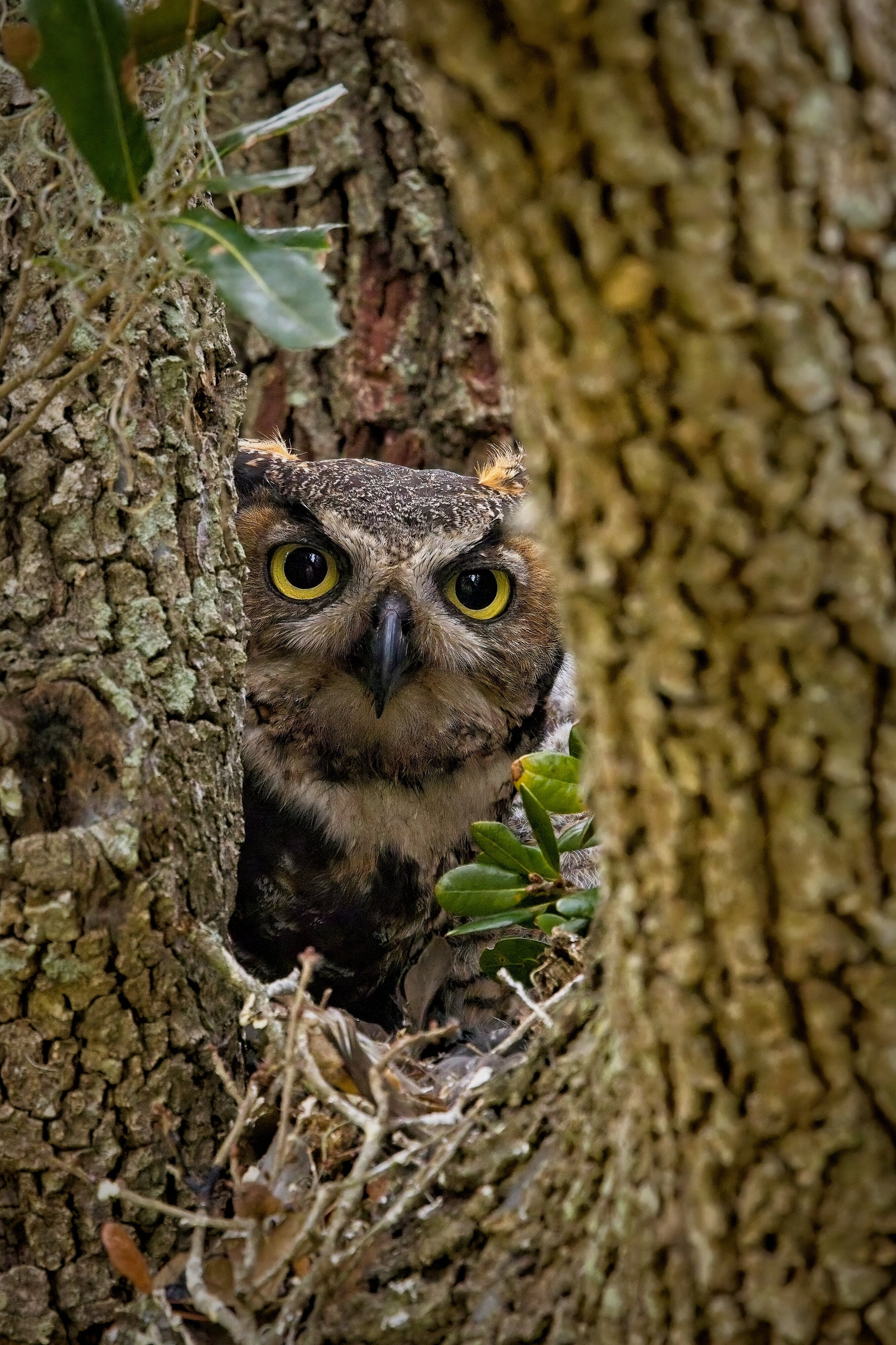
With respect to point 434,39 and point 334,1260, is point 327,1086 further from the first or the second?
point 434,39

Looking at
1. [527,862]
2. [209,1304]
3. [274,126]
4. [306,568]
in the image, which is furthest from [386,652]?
[209,1304]

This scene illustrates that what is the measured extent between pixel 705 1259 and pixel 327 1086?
1.92 feet

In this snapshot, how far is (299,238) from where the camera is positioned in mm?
1322

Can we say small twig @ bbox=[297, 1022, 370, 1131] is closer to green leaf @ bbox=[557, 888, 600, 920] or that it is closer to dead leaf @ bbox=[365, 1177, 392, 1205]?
dead leaf @ bbox=[365, 1177, 392, 1205]

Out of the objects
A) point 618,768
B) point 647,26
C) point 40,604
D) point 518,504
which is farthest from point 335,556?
point 647,26

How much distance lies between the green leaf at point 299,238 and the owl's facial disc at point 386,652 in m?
1.19

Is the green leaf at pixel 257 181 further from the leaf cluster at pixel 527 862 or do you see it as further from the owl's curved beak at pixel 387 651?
the owl's curved beak at pixel 387 651

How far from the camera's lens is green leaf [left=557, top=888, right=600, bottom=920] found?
183 cm

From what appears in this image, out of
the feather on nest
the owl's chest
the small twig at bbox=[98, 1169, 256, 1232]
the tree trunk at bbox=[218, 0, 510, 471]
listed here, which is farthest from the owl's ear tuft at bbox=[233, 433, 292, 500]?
the small twig at bbox=[98, 1169, 256, 1232]

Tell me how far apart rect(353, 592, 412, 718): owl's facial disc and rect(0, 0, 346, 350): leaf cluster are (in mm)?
1230

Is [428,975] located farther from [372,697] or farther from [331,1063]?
[331,1063]

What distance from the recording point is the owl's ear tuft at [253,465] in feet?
8.79

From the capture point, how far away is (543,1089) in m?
1.36

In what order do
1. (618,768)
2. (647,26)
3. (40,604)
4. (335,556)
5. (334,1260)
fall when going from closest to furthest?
(647,26)
(618,768)
(334,1260)
(40,604)
(335,556)
